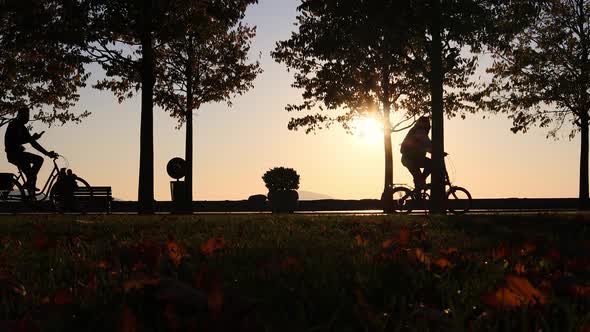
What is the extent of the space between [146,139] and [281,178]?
45.3 ft

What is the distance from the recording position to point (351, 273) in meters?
3.23

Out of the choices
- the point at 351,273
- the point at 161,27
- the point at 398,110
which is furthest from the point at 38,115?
the point at 351,273

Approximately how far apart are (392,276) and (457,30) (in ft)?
46.7

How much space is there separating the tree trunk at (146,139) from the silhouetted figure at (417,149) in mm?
8312

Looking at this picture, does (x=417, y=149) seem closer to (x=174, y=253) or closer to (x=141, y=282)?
(x=174, y=253)

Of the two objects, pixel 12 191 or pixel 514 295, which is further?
pixel 12 191

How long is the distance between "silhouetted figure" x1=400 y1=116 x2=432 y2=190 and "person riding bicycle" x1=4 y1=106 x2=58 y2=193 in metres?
8.21

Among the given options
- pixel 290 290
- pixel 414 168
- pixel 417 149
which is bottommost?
pixel 290 290

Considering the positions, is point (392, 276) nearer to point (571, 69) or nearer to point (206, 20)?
point (206, 20)

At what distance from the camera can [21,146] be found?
45.3 ft

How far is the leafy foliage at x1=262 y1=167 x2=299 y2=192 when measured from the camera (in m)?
31.9

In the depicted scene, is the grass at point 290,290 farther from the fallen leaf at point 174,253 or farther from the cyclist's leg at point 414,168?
the cyclist's leg at point 414,168

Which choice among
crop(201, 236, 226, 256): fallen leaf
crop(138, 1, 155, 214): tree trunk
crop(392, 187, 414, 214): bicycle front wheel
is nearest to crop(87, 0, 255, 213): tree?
crop(138, 1, 155, 214): tree trunk

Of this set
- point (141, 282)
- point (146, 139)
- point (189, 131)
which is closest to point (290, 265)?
point (141, 282)
